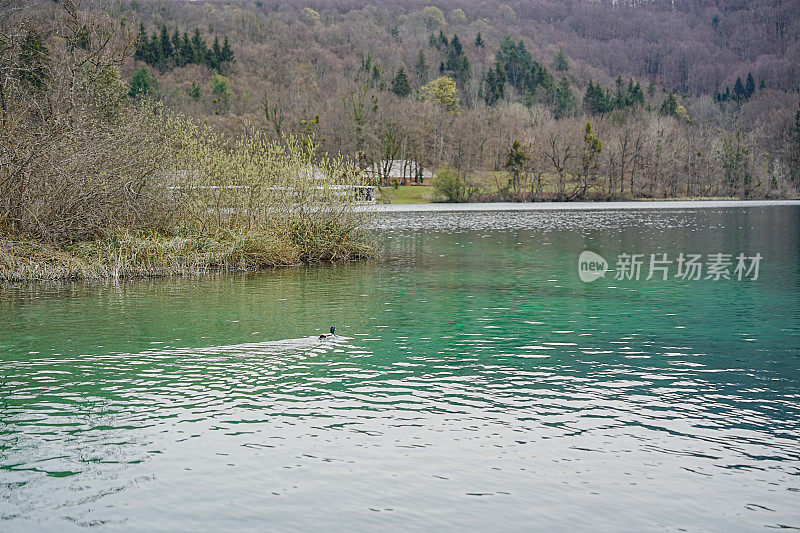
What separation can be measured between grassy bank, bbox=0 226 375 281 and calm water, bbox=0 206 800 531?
7.86ft

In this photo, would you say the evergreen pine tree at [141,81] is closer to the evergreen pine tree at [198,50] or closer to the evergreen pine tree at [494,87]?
the evergreen pine tree at [198,50]

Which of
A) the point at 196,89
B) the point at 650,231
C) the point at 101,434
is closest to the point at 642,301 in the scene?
the point at 101,434

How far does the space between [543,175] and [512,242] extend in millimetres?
74605

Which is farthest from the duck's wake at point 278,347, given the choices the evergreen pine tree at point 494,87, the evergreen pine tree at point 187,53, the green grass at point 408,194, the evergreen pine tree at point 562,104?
the evergreen pine tree at point 562,104

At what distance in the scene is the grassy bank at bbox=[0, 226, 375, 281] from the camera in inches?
1024

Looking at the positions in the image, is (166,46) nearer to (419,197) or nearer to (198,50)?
(198,50)

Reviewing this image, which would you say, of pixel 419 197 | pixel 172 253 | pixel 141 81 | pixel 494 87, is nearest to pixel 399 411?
pixel 172 253

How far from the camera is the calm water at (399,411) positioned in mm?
8453

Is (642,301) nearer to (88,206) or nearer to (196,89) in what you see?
(88,206)

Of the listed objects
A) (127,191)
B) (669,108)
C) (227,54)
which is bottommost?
(127,191)

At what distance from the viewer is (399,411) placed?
11820 millimetres

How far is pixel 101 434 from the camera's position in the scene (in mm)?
10680

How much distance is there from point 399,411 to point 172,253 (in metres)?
18.4

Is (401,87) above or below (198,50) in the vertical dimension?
below
